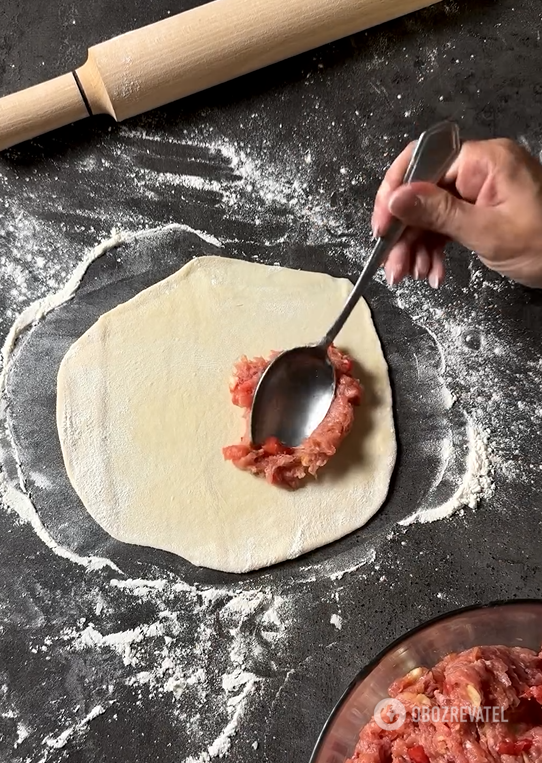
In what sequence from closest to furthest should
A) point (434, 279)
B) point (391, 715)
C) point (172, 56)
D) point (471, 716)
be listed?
A: 1. point (471, 716)
2. point (391, 715)
3. point (434, 279)
4. point (172, 56)

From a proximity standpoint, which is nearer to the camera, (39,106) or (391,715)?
(391,715)

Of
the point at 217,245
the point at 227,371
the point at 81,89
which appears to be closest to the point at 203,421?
the point at 227,371

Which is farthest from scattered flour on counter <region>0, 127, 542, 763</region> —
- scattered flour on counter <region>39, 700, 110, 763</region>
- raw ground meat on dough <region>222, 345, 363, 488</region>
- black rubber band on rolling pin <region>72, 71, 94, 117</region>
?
raw ground meat on dough <region>222, 345, 363, 488</region>

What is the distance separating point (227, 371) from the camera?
153 cm

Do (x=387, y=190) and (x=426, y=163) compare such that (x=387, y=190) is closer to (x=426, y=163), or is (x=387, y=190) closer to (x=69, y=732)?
(x=426, y=163)

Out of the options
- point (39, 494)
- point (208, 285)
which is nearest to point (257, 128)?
point (208, 285)

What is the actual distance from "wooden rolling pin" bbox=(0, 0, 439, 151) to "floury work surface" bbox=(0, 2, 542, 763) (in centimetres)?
7

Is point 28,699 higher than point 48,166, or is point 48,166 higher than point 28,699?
point 48,166

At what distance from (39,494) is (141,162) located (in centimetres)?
85

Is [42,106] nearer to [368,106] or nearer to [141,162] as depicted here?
[141,162]

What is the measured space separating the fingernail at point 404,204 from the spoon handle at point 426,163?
0.06 m

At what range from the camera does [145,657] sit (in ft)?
4.77

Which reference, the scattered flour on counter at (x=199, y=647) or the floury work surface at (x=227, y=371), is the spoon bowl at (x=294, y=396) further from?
Result: the scattered flour on counter at (x=199, y=647)

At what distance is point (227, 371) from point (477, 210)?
0.65 metres
